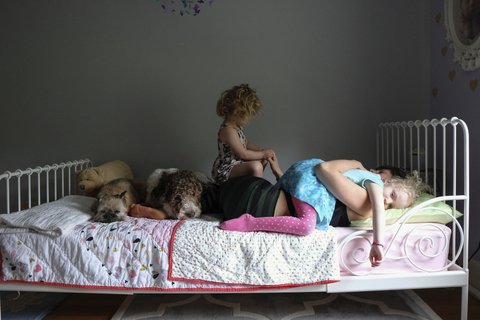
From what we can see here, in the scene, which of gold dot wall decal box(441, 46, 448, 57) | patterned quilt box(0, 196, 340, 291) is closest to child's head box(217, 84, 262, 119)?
patterned quilt box(0, 196, 340, 291)

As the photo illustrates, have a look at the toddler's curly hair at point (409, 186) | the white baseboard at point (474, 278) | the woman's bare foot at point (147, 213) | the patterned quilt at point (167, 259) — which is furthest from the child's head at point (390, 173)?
the woman's bare foot at point (147, 213)

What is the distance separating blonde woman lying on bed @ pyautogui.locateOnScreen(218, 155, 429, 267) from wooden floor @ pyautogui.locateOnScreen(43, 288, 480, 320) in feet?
1.91

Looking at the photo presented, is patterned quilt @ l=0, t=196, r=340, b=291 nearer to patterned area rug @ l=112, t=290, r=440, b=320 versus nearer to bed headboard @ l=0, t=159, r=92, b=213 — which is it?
patterned area rug @ l=112, t=290, r=440, b=320

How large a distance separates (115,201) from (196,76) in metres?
1.22

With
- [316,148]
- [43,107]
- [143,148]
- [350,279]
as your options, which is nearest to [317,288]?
[350,279]

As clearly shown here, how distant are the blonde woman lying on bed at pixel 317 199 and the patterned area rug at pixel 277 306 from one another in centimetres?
42

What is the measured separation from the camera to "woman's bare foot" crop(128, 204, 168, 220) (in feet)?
5.81

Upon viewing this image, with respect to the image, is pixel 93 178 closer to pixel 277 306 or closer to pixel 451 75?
pixel 277 306

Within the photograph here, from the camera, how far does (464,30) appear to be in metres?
2.05

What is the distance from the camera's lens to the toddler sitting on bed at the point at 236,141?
6.93ft

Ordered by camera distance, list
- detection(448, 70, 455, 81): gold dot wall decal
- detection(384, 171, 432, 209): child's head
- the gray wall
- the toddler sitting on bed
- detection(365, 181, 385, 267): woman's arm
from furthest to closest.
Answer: the gray wall → detection(448, 70, 455, 81): gold dot wall decal → the toddler sitting on bed → detection(384, 171, 432, 209): child's head → detection(365, 181, 385, 267): woman's arm

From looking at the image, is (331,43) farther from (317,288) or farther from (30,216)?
(30,216)

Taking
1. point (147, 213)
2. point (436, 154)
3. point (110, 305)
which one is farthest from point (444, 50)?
point (110, 305)

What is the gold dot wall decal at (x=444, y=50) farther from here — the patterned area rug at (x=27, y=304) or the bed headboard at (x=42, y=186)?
the patterned area rug at (x=27, y=304)
